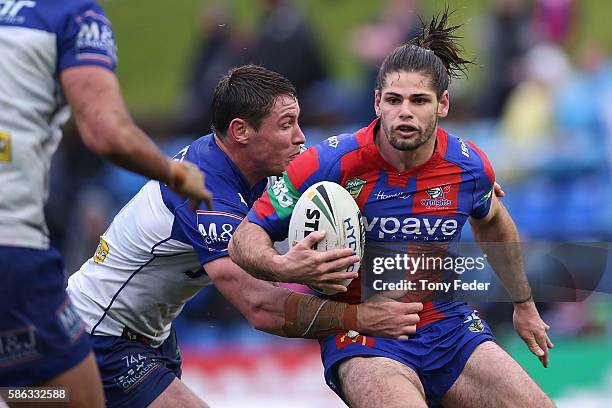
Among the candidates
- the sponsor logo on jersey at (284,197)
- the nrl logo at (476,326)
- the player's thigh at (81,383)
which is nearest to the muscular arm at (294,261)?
the sponsor logo on jersey at (284,197)

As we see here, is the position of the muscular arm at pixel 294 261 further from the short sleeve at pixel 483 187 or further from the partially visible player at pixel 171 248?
the short sleeve at pixel 483 187

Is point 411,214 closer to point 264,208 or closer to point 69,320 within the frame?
point 264,208

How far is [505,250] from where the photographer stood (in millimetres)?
5809

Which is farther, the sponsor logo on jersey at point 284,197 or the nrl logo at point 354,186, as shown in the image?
the nrl logo at point 354,186

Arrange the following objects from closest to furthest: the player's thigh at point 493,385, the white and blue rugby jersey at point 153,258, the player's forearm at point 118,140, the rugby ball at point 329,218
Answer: the player's forearm at point 118,140, the rugby ball at point 329,218, the player's thigh at point 493,385, the white and blue rugby jersey at point 153,258

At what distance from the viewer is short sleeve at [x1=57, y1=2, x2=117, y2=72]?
413 cm

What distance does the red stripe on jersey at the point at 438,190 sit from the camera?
5.40m

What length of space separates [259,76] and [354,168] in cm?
91

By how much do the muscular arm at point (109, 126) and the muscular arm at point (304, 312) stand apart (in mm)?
1253

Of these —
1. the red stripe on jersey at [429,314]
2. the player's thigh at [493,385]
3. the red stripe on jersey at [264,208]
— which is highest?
the red stripe on jersey at [264,208]

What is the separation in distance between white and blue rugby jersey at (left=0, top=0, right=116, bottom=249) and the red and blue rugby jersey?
1315mm

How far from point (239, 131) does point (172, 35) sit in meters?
7.77

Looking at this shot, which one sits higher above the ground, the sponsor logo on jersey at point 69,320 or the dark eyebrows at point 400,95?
the dark eyebrows at point 400,95

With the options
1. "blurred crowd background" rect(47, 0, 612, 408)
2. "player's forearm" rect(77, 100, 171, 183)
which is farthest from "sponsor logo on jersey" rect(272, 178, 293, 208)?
"blurred crowd background" rect(47, 0, 612, 408)
